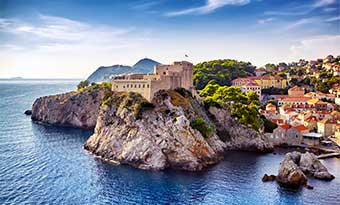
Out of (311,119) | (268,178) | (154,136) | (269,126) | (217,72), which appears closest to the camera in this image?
(268,178)

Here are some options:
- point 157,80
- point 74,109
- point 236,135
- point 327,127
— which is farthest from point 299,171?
point 74,109

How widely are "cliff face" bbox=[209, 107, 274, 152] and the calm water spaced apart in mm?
3988

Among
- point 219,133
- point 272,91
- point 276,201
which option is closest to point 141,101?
point 219,133

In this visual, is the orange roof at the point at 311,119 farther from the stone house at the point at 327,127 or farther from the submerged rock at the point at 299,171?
the submerged rock at the point at 299,171

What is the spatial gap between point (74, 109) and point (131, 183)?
5474 centimetres

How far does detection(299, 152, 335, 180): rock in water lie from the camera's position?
4944cm

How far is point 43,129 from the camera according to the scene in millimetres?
87562

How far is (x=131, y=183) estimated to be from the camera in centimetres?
4675

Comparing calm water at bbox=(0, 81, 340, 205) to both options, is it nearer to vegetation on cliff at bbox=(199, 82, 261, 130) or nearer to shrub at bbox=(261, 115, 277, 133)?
vegetation on cliff at bbox=(199, 82, 261, 130)

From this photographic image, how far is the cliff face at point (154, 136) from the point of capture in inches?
2138

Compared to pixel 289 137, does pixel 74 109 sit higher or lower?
higher

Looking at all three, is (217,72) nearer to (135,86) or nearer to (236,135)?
(236,135)

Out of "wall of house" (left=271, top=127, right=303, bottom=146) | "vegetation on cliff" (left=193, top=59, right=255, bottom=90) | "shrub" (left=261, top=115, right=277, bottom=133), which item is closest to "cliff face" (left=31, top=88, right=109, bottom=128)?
"vegetation on cliff" (left=193, top=59, right=255, bottom=90)

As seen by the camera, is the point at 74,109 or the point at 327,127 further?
the point at 74,109
